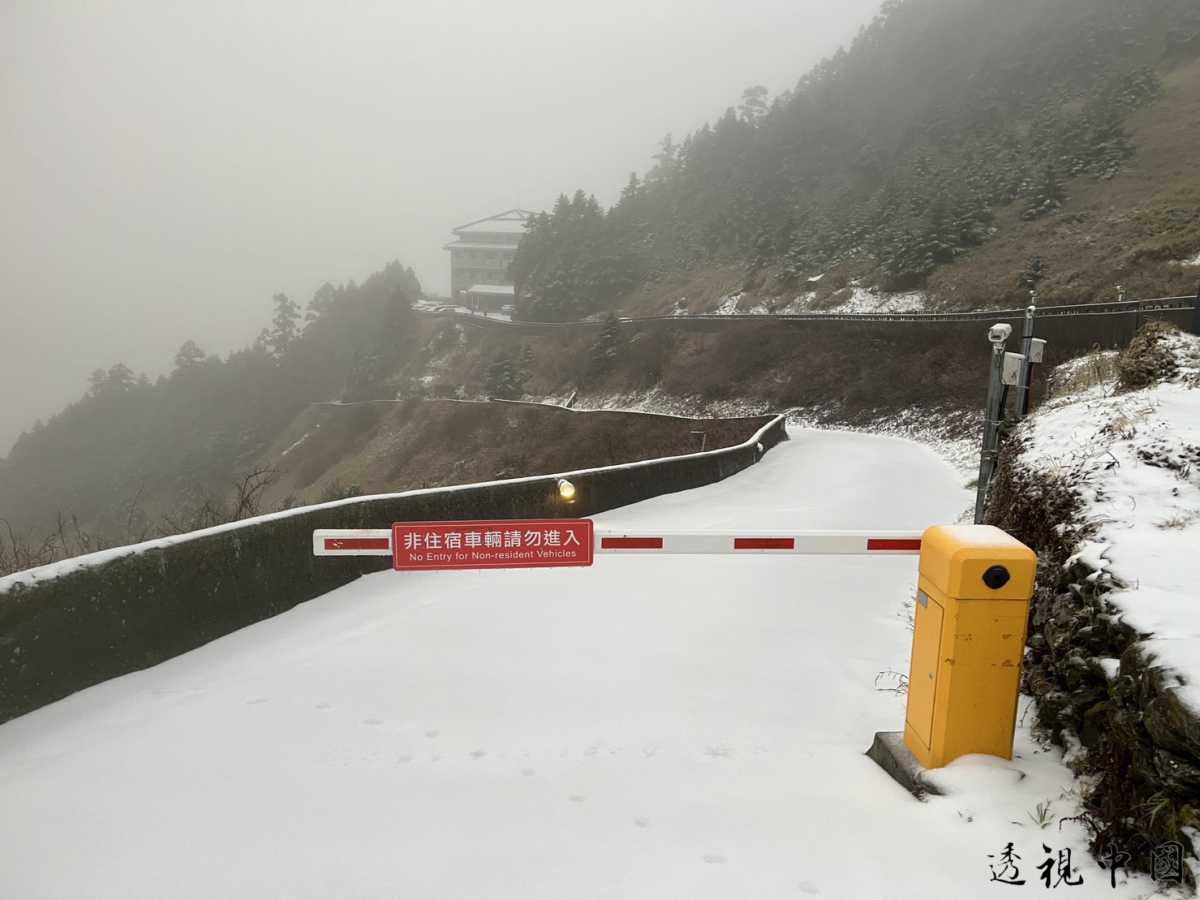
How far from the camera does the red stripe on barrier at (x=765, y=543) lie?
181 inches

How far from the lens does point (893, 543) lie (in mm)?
4449

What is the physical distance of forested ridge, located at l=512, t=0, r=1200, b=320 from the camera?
43.6m

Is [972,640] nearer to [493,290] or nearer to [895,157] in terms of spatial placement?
[895,157]

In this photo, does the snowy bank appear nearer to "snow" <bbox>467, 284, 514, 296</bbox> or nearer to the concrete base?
the concrete base

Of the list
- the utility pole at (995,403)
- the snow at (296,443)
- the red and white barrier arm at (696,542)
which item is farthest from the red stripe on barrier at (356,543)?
the snow at (296,443)

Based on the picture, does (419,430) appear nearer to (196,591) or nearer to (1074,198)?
(1074,198)

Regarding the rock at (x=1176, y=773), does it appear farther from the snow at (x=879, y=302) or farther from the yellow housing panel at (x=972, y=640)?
the snow at (x=879, y=302)

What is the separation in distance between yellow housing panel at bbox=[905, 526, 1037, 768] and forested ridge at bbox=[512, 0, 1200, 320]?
41.6 meters

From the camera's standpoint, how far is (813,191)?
6931cm

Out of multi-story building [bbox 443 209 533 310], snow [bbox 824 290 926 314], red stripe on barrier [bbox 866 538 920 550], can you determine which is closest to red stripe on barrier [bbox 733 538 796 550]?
red stripe on barrier [bbox 866 538 920 550]

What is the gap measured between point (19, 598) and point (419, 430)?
51422 millimetres

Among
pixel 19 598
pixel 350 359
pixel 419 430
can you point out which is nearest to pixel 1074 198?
pixel 419 430

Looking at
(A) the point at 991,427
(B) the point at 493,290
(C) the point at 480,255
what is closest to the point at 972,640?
(A) the point at 991,427

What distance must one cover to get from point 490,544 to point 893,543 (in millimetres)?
2650
